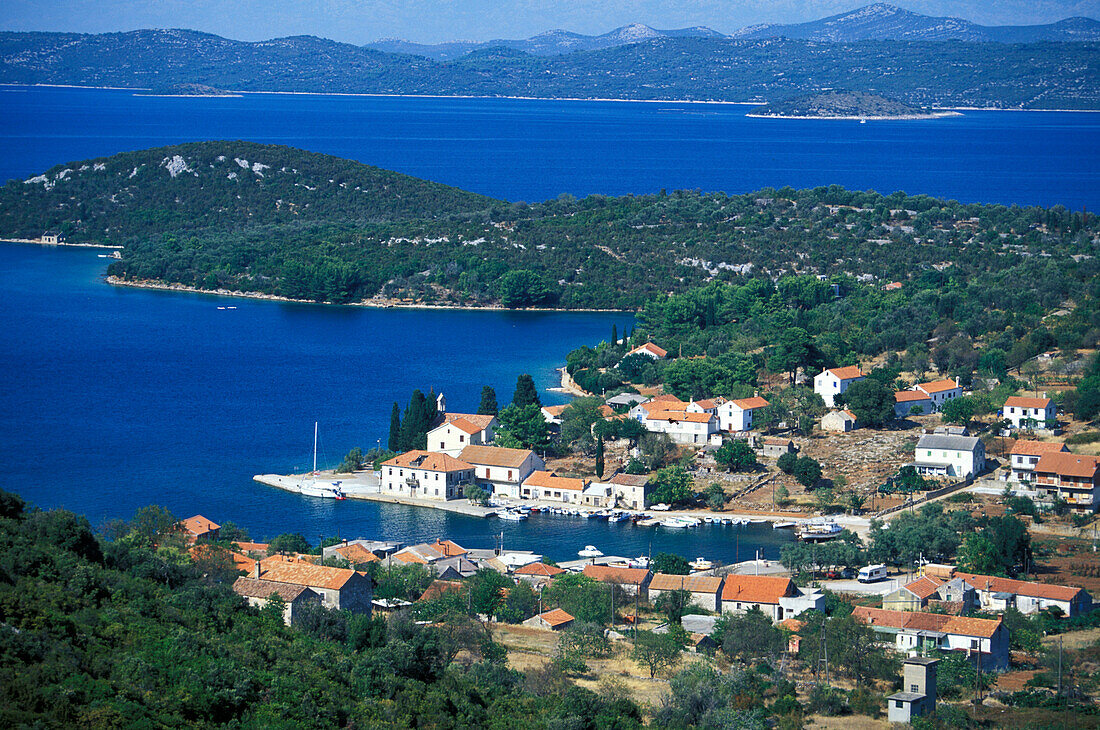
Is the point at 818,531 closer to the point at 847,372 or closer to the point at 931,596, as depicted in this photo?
the point at 931,596

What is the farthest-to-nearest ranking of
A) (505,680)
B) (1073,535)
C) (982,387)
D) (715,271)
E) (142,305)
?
(715,271)
(142,305)
(982,387)
(1073,535)
(505,680)

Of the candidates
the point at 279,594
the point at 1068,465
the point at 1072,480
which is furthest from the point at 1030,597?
the point at 279,594

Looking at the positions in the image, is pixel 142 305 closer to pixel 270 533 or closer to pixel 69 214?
pixel 69 214

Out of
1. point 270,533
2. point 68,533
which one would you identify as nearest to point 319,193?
point 270,533

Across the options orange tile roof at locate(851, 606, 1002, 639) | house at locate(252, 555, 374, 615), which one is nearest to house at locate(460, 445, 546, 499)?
house at locate(252, 555, 374, 615)

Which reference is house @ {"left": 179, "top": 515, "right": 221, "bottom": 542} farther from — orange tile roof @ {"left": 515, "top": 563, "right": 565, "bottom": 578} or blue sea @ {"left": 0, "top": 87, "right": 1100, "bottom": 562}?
orange tile roof @ {"left": 515, "top": 563, "right": 565, "bottom": 578}

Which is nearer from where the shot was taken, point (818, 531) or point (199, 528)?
point (199, 528)
